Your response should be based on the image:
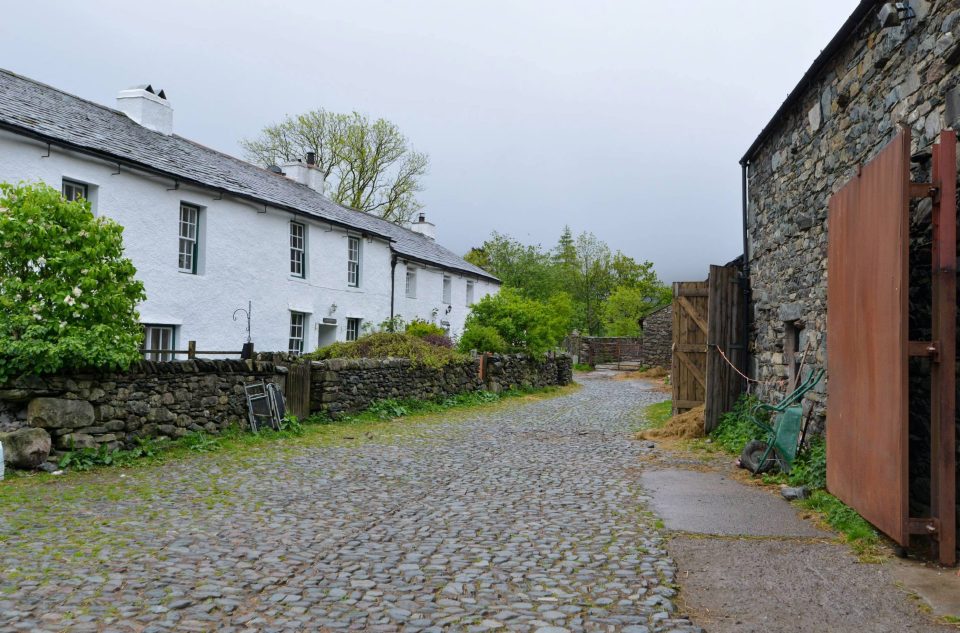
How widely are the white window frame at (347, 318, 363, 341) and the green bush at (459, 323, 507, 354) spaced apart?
14.1 feet

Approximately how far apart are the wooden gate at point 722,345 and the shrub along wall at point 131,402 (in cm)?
747

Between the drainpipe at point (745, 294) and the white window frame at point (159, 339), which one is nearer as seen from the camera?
the drainpipe at point (745, 294)

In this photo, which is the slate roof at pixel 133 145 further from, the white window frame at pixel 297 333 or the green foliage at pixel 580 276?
the green foliage at pixel 580 276

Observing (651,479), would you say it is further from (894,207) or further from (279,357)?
(279,357)

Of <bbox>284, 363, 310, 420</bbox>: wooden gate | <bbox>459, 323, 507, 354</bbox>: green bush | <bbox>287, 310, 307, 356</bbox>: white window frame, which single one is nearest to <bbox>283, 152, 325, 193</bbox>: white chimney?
<bbox>287, 310, 307, 356</bbox>: white window frame

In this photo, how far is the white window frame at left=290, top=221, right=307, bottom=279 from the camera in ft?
68.1

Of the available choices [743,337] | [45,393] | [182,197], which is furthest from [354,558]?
[182,197]

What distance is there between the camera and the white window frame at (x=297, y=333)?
20.7 metres

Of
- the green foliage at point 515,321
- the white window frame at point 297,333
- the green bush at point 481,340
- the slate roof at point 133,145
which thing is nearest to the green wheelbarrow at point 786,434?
the slate roof at point 133,145

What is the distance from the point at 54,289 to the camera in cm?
848

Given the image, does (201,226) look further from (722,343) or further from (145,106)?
(722,343)

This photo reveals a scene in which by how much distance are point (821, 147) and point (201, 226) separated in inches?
556

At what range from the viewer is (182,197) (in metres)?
16.6

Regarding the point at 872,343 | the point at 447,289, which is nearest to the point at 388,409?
the point at 872,343
